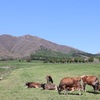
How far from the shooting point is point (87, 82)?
77.0ft

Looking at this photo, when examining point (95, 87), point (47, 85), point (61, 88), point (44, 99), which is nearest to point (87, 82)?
point (95, 87)

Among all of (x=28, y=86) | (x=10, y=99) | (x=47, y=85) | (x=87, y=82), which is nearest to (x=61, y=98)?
(x=10, y=99)

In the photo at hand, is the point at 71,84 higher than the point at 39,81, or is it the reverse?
the point at 71,84

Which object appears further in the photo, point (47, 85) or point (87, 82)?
point (47, 85)

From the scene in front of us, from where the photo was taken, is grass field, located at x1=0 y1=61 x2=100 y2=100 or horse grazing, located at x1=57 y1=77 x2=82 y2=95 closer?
grass field, located at x1=0 y1=61 x2=100 y2=100

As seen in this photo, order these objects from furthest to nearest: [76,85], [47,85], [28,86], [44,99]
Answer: [28,86], [47,85], [76,85], [44,99]

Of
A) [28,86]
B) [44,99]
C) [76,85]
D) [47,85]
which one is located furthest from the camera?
[28,86]

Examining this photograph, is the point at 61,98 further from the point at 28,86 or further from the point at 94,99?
the point at 28,86

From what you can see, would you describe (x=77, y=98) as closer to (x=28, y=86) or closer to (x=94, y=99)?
(x=94, y=99)

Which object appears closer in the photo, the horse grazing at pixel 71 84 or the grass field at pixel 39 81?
the grass field at pixel 39 81

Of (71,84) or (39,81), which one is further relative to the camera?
(39,81)

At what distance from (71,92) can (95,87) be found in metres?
2.01

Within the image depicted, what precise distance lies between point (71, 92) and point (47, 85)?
387 centimetres

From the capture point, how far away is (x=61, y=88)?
73.0 feet
